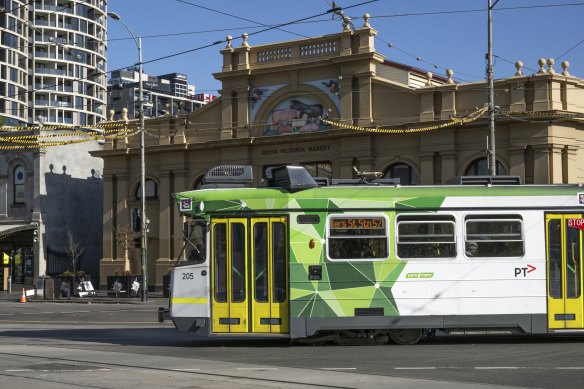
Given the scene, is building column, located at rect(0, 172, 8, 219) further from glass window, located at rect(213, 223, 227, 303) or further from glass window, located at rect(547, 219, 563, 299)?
glass window, located at rect(547, 219, 563, 299)

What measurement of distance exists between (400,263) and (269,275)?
246 centimetres

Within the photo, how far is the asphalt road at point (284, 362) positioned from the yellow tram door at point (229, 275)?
62 centimetres

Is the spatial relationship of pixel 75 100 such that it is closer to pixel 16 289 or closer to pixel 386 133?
pixel 16 289

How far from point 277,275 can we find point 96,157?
43648mm

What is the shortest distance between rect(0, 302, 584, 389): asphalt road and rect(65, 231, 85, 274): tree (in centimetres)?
3191

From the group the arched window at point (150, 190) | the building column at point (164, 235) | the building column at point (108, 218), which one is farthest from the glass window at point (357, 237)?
the building column at point (108, 218)

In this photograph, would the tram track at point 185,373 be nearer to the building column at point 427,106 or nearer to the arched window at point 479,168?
the arched window at point 479,168

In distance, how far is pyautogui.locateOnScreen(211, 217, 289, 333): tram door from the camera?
17.6 m

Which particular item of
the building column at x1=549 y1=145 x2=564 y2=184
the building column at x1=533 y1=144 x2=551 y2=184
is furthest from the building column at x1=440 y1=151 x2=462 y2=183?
the building column at x1=549 y1=145 x2=564 y2=184

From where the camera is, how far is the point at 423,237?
1769 cm

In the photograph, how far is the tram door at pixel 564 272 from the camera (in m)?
17.4

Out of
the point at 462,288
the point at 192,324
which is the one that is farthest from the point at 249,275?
the point at 462,288

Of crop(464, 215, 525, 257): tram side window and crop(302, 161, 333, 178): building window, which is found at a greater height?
crop(302, 161, 333, 178): building window

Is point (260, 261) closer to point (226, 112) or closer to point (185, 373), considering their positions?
point (185, 373)
